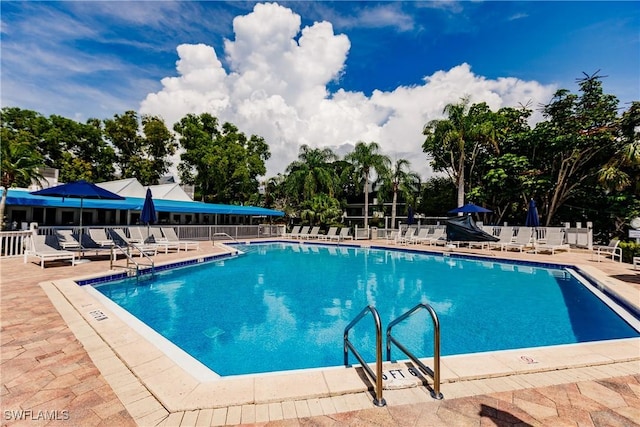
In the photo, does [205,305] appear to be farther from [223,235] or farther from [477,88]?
[477,88]

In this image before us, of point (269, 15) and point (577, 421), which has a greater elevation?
point (269, 15)

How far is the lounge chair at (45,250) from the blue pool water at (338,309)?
2728 millimetres

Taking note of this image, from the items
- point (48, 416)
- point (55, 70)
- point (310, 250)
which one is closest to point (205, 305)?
point (48, 416)

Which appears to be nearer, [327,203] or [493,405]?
[493,405]

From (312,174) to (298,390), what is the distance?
24.0 m

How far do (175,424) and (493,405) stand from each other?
2.65 m

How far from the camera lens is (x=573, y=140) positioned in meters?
19.3

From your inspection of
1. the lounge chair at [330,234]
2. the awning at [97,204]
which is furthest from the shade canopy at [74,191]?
the lounge chair at [330,234]

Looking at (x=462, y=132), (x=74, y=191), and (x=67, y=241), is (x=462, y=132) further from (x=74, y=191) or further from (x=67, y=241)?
(x=67, y=241)

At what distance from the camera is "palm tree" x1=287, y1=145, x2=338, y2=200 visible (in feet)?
85.4

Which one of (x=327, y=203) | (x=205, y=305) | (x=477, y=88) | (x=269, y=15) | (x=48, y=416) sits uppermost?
(x=477, y=88)

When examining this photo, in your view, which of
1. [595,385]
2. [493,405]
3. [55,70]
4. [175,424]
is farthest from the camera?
[55,70]

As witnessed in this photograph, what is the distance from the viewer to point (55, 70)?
1573cm

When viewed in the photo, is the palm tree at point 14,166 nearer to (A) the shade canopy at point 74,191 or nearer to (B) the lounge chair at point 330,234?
(A) the shade canopy at point 74,191
